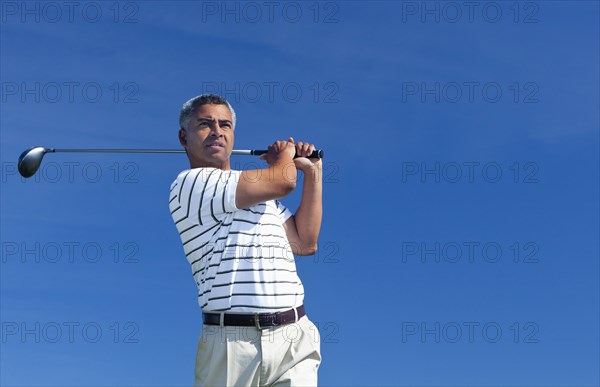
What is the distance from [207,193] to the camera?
541cm

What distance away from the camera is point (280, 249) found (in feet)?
17.5

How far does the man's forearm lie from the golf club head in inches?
113

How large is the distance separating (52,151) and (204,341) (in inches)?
122

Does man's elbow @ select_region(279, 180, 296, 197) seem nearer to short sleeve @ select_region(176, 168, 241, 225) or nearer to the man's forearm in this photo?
short sleeve @ select_region(176, 168, 241, 225)

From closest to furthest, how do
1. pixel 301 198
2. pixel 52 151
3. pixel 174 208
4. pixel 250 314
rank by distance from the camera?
pixel 250 314 → pixel 174 208 → pixel 301 198 → pixel 52 151

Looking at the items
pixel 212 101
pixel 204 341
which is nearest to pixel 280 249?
pixel 204 341

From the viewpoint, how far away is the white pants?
515 cm

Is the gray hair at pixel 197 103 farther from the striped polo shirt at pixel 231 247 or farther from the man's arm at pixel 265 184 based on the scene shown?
the man's arm at pixel 265 184

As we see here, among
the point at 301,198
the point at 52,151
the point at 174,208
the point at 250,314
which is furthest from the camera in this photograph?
the point at 52,151

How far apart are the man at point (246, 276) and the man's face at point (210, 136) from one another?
0.13 m

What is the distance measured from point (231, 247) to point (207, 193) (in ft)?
1.39

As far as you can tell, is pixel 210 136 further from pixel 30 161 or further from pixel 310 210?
pixel 30 161

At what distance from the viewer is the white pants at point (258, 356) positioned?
Answer: 5.15 meters

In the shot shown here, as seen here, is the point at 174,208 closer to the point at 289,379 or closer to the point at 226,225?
the point at 226,225
